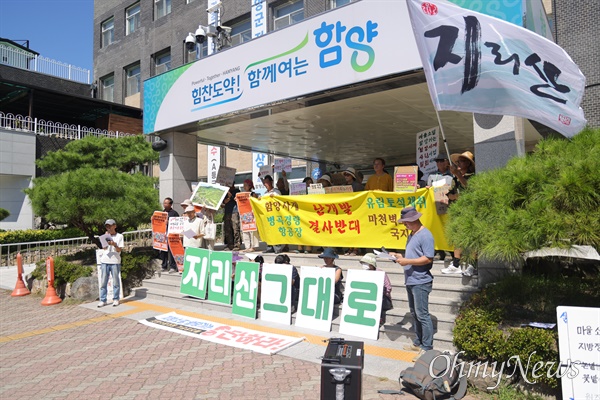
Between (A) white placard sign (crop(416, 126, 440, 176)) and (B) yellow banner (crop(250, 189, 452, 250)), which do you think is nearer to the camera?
(B) yellow banner (crop(250, 189, 452, 250))

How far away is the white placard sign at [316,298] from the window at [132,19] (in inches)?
1128

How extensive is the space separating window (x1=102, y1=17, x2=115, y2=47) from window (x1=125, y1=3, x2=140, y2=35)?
1761mm

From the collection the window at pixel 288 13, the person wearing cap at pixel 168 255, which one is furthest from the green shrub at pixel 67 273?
the window at pixel 288 13

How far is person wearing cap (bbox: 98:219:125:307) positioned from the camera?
8.84 m

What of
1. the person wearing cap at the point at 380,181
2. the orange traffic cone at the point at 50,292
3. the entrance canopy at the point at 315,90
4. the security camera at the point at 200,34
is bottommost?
the orange traffic cone at the point at 50,292

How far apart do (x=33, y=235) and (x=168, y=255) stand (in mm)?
12366

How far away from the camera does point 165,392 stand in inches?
184

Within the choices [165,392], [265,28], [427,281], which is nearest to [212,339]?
[165,392]

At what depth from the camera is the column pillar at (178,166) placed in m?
11.9

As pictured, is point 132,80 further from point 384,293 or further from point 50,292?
point 384,293

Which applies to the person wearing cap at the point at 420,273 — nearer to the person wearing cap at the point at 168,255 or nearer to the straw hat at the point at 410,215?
the straw hat at the point at 410,215

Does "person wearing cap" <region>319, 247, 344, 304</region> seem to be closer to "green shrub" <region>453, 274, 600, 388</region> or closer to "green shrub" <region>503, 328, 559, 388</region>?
"green shrub" <region>453, 274, 600, 388</region>

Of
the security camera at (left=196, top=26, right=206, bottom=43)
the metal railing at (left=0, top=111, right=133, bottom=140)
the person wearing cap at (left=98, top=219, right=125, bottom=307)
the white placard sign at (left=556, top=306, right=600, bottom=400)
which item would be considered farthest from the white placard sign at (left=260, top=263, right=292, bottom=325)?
the metal railing at (left=0, top=111, right=133, bottom=140)

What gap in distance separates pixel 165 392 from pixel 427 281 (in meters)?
3.39
